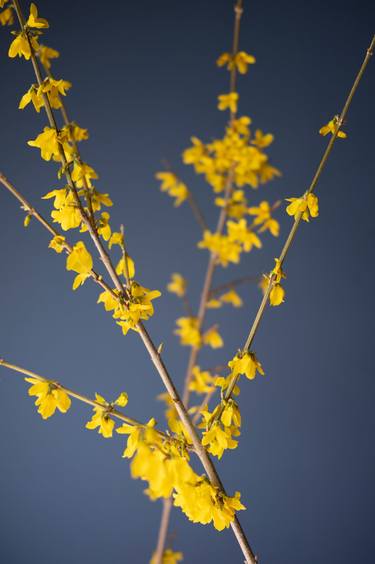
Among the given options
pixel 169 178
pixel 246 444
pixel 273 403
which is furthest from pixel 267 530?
pixel 169 178

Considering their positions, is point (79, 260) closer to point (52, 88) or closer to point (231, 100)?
point (52, 88)

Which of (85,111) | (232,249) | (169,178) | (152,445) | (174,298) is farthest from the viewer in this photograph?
(174,298)

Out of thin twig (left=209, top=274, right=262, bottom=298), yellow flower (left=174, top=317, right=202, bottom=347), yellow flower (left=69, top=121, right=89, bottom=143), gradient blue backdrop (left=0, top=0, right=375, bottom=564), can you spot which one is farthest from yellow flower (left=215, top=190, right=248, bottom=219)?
yellow flower (left=69, top=121, right=89, bottom=143)

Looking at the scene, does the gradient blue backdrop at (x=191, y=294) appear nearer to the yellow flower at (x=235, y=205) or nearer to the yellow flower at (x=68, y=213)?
the yellow flower at (x=235, y=205)

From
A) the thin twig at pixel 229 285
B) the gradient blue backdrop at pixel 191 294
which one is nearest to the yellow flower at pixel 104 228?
the thin twig at pixel 229 285

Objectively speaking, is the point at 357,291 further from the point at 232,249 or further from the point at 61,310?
the point at 61,310

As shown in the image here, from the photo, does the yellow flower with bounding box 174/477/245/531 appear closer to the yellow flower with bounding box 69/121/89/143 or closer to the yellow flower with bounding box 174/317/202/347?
the yellow flower with bounding box 69/121/89/143
